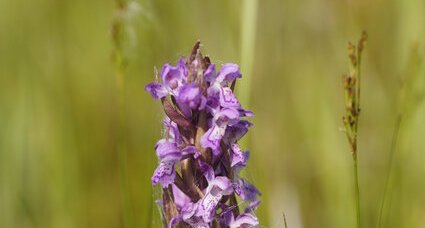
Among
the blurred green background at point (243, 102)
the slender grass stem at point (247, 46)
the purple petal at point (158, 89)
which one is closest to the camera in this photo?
the purple petal at point (158, 89)

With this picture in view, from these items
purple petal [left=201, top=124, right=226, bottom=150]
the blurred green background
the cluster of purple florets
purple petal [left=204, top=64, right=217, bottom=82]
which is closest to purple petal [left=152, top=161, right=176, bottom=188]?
the cluster of purple florets

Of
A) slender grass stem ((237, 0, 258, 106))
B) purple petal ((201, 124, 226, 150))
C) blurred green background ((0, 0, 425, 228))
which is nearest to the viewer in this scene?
purple petal ((201, 124, 226, 150))

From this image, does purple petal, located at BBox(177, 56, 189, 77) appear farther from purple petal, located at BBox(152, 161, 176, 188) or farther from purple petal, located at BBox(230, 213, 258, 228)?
purple petal, located at BBox(230, 213, 258, 228)

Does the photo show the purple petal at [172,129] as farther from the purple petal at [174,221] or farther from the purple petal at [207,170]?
the purple petal at [174,221]

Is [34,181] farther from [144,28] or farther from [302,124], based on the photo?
[302,124]

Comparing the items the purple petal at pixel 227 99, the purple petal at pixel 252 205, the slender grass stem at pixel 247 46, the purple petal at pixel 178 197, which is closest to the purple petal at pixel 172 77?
the purple petal at pixel 227 99

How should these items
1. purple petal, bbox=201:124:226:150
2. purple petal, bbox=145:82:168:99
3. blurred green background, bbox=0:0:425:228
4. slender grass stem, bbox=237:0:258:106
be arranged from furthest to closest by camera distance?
blurred green background, bbox=0:0:425:228, slender grass stem, bbox=237:0:258:106, purple petal, bbox=145:82:168:99, purple petal, bbox=201:124:226:150

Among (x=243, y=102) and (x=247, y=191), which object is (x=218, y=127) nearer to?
(x=247, y=191)
